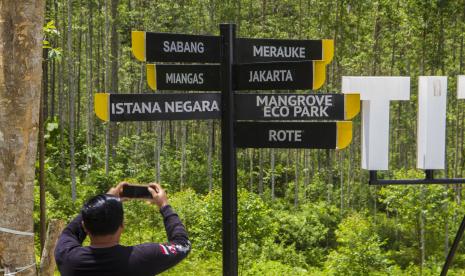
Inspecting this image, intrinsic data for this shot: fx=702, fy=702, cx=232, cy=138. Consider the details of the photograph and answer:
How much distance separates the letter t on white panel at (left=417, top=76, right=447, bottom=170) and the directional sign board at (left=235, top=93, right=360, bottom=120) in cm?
148

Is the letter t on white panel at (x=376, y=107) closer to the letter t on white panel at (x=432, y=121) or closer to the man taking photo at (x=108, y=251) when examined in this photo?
the letter t on white panel at (x=432, y=121)

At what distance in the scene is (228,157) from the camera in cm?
418

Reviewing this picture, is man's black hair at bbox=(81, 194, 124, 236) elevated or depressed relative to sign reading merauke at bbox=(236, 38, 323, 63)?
depressed

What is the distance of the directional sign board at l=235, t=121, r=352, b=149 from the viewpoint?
4.00 meters

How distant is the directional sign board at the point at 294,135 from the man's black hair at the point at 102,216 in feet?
5.85

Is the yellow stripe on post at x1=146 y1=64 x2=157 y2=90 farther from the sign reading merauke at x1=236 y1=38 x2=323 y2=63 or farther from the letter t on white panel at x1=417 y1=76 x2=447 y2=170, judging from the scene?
the letter t on white panel at x1=417 y1=76 x2=447 y2=170

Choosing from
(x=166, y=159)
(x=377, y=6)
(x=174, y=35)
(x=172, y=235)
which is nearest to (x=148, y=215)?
(x=166, y=159)

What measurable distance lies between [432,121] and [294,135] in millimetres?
1737

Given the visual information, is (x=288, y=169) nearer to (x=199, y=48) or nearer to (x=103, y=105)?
(x=199, y=48)

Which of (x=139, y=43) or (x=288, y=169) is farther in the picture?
(x=288, y=169)

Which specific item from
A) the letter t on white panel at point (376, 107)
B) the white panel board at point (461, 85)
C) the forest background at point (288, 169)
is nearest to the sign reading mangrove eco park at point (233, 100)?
the letter t on white panel at point (376, 107)

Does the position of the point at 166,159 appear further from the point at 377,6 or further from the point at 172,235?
the point at 172,235

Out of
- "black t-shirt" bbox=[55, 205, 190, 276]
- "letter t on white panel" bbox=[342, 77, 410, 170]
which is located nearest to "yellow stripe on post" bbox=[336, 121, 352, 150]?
"letter t on white panel" bbox=[342, 77, 410, 170]

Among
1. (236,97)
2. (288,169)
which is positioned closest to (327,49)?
(236,97)
